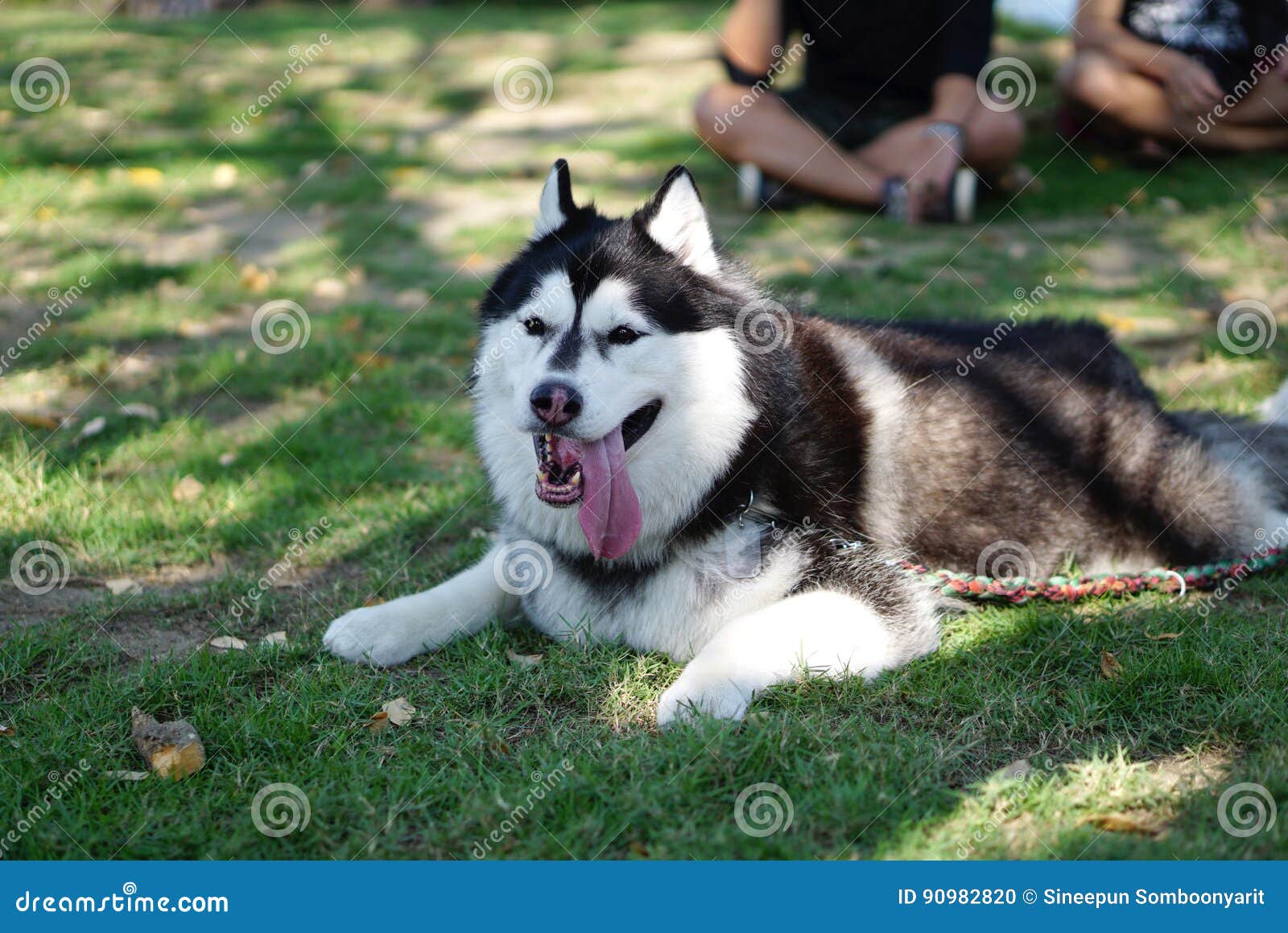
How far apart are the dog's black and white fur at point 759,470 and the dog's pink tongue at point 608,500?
0.05 metres

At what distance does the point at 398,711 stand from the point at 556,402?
97 cm

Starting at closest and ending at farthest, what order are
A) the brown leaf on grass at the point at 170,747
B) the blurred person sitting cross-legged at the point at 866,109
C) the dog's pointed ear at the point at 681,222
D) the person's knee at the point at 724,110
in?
1. the brown leaf on grass at the point at 170,747
2. the dog's pointed ear at the point at 681,222
3. the blurred person sitting cross-legged at the point at 866,109
4. the person's knee at the point at 724,110

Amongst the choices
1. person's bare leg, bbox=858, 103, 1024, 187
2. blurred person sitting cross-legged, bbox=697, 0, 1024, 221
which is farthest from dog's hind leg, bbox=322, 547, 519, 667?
person's bare leg, bbox=858, 103, 1024, 187

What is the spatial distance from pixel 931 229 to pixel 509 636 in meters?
5.00

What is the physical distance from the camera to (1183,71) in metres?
7.54

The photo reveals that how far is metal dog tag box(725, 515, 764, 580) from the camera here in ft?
10.2

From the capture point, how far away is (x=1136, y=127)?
26.4 feet

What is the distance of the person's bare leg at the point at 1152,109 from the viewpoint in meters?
7.87

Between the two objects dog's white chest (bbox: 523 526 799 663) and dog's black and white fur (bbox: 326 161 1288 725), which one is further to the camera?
dog's white chest (bbox: 523 526 799 663)

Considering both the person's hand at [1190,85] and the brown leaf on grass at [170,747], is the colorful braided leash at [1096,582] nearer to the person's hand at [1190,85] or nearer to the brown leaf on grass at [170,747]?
the brown leaf on grass at [170,747]

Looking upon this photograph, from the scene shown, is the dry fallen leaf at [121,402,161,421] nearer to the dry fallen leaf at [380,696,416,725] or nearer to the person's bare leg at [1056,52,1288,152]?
the dry fallen leaf at [380,696,416,725]

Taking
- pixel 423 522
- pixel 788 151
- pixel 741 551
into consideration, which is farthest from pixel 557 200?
pixel 788 151

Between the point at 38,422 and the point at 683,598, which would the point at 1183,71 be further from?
the point at 38,422

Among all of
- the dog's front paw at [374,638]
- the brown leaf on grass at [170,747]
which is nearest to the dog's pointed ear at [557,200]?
the dog's front paw at [374,638]
